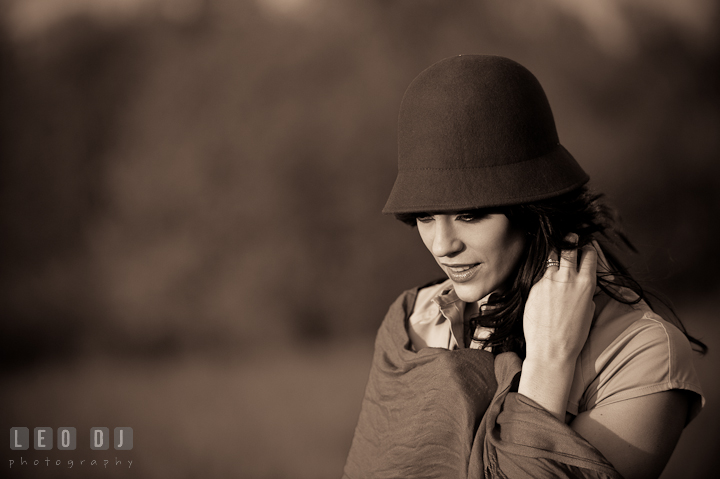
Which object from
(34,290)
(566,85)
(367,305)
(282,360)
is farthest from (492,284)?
A: (34,290)

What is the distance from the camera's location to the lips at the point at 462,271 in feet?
3.22

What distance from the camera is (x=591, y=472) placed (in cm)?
→ 80

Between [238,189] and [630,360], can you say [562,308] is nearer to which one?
[630,360]

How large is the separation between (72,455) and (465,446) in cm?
163

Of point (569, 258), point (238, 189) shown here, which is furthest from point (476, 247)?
point (238, 189)

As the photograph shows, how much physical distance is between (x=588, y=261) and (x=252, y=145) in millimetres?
1337

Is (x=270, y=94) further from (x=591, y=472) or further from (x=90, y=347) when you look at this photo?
(x=591, y=472)

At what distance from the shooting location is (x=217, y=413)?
6.28 ft

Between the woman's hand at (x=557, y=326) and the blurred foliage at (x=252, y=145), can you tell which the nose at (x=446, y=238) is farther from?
the blurred foliage at (x=252, y=145)

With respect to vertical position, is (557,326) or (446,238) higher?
(446,238)

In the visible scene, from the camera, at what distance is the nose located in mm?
954

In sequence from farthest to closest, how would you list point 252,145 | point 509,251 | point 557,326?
point 252,145 → point 509,251 → point 557,326

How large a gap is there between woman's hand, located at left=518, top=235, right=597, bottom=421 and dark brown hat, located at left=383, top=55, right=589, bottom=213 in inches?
5.8

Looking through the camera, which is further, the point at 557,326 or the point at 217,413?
the point at 217,413
